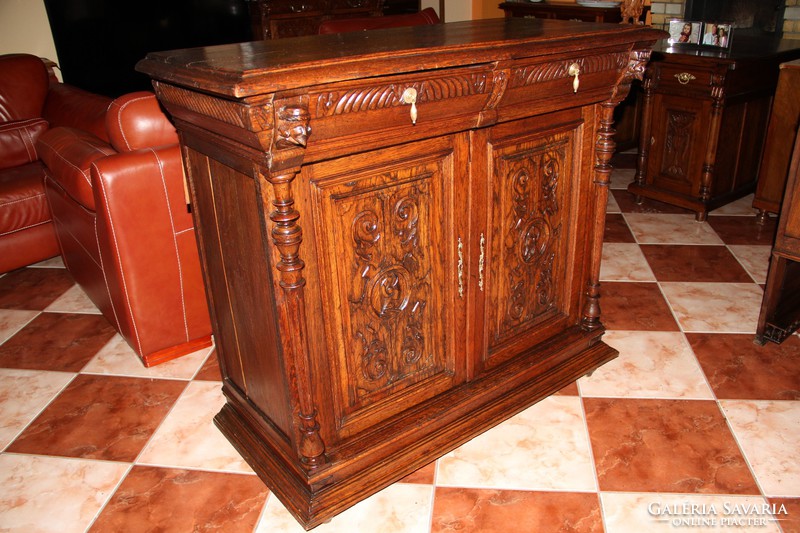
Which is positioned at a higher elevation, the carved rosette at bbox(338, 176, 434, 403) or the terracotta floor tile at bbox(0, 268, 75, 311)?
the carved rosette at bbox(338, 176, 434, 403)

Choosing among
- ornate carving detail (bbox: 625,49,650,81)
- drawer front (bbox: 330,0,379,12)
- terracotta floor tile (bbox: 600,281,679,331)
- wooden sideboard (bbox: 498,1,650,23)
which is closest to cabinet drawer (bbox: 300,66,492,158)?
ornate carving detail (bbox: 625,49,650,81)

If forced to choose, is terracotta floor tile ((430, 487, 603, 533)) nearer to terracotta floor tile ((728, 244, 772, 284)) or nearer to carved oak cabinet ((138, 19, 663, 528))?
carved oak cabinet ((138, 19, 663, 528))

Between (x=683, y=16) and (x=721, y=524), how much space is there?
165 inches

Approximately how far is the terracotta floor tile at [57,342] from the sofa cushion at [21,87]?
4.38ft

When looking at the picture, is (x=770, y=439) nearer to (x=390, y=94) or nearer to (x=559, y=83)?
(x=559, y=83)

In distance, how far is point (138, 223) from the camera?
2201 millimetres

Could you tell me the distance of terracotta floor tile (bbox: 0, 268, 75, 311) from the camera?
2928mm

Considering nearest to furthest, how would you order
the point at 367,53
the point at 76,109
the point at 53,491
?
the point at 367,53, the point at 53,491, the point at 76,109

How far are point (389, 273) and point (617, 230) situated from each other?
213 centimetres

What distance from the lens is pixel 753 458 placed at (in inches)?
73.9

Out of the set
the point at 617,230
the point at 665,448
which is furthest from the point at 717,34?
the point at 665,448

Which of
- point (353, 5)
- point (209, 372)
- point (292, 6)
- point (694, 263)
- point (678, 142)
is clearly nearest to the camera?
point (209, 372)

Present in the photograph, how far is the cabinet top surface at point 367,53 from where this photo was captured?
128 cm

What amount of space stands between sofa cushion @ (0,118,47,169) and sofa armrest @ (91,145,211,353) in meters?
1.46
